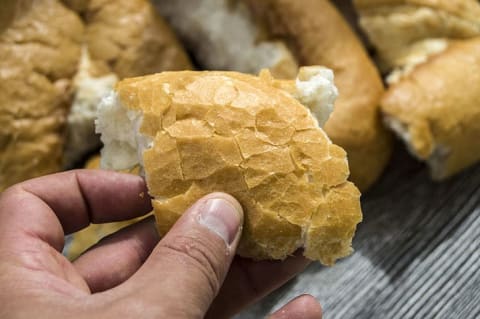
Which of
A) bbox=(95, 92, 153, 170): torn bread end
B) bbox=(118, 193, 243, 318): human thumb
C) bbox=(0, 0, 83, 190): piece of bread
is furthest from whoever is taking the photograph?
bbox=(0, 0, 83, 190): piece of bread

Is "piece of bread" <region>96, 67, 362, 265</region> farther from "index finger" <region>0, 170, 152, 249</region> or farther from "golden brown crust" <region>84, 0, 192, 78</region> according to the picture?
"golden brown crust" <region>84, 0, 192, 78</region>

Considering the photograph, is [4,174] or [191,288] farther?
[4,174]

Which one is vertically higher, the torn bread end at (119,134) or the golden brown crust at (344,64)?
the torn bread end at (119,134)

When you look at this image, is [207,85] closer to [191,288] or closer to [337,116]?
[191,288]

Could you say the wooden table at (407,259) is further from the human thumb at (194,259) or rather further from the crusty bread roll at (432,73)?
the human thumb at (194,259)

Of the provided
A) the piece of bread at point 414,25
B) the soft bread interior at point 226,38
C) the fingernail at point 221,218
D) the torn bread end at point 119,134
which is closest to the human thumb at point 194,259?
the fingernail at point 221,218

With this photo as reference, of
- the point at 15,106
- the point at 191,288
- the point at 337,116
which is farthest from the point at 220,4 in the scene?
the point at 191,288

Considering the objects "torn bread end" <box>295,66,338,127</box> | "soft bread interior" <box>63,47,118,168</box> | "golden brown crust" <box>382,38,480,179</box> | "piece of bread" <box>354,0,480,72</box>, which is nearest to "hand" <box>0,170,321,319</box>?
"torn bread end" <box>295,66,338,127</box>
